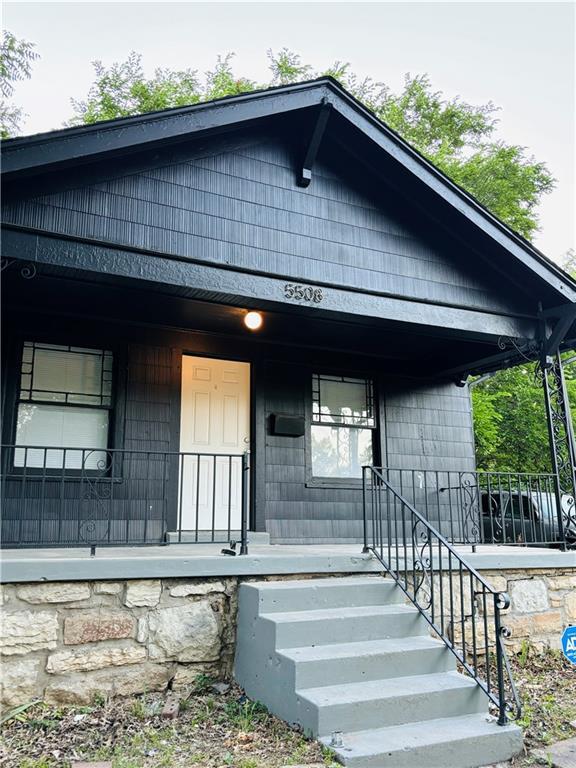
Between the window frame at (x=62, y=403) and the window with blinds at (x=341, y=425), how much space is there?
2.18m

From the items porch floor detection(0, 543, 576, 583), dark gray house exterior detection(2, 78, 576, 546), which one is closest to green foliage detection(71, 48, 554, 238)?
dark gray house exterior detection(2, 78, 576, 546)

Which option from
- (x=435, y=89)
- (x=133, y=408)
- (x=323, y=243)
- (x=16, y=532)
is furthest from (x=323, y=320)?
(x=435, y=89)

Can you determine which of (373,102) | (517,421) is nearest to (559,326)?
(517,421)

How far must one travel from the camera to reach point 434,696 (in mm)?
3365

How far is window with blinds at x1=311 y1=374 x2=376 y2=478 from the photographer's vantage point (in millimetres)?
6863

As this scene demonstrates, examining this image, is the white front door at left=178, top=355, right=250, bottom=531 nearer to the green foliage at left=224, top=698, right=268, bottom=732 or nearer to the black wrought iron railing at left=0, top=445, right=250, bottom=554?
the black wrought iron railing at left=0, top=445, right=250, bottom=554

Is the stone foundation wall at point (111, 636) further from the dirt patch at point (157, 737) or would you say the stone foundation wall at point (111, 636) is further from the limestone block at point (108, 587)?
the dirt patch at point (157, 737)

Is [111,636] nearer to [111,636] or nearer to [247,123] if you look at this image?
[111,636]

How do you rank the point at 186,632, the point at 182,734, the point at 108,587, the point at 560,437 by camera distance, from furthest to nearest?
the point at 560,437, the point at 186,632, the point at 108,587, the point at 182,734

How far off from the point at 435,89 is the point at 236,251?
1519 cm

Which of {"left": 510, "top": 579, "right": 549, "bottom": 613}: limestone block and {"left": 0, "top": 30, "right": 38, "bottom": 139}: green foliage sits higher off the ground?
{"left": 0, "top": 30, "right": 38, "bottom": 139}: green foliage

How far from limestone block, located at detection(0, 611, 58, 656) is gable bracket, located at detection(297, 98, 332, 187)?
415cm

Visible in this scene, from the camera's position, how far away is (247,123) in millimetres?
5457

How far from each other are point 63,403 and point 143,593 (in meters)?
2.41
